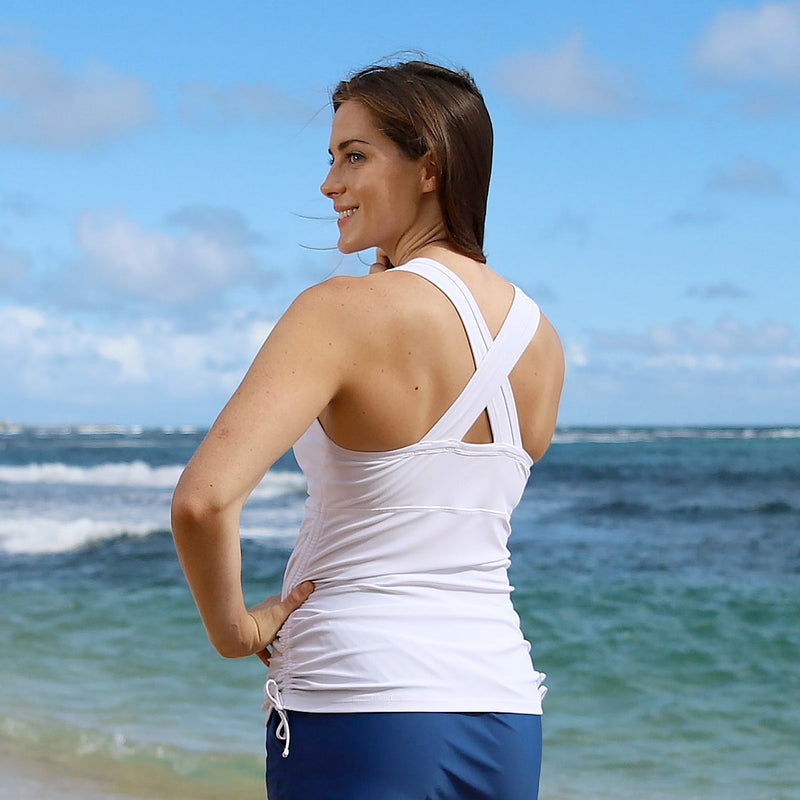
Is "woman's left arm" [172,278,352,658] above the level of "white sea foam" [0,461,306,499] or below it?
above

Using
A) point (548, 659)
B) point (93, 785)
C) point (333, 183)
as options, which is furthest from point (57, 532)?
point (333, 183)

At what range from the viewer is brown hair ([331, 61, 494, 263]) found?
1.46 m

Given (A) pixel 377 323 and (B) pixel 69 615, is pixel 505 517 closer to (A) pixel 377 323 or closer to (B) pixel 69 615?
(A) pixel 377 323

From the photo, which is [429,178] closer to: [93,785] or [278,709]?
[278,709]

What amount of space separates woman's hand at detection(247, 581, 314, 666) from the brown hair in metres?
0.49

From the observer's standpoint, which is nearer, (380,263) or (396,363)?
(396,363)

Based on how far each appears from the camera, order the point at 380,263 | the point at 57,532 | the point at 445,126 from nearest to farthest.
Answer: the point at 445,126, the point at 380,263, the point at 57,532

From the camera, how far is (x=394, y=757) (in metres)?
1.30

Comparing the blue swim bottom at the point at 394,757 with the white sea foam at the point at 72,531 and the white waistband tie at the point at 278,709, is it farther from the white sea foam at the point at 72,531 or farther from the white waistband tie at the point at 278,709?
the white sea foam at the point at 72,531

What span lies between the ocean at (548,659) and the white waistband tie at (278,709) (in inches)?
132

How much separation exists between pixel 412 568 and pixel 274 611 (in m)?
0.19

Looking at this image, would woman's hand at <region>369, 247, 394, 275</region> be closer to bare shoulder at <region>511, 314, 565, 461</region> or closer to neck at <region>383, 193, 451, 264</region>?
neck at <region>383, 193, 451, 264</region>

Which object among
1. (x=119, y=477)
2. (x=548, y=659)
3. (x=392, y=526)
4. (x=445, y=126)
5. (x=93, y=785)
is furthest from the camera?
(x=119, y=477)

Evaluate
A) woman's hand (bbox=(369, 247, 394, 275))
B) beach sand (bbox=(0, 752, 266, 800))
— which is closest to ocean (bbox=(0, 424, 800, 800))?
beach sand (bbox=(0, 752, 266, 800))
